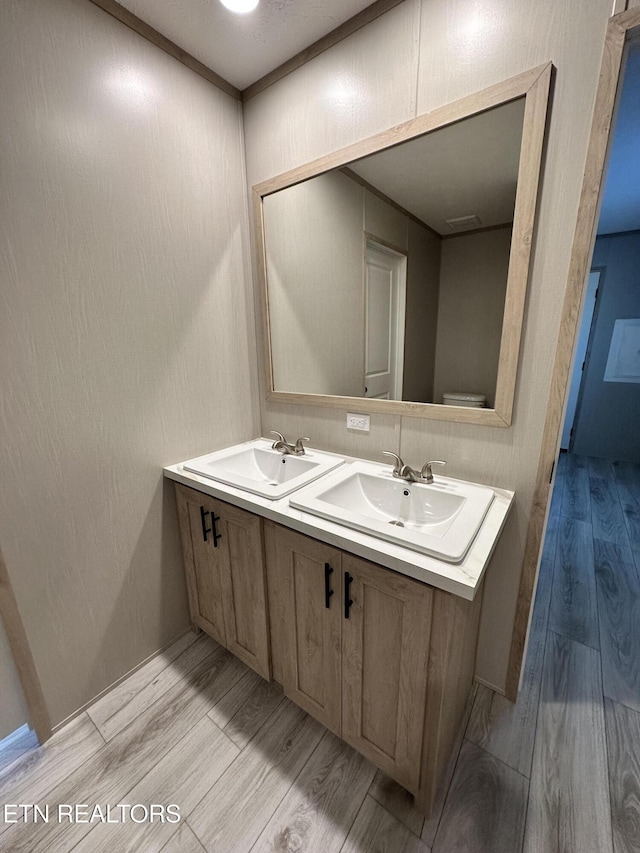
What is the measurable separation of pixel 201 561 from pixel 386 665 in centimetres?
92

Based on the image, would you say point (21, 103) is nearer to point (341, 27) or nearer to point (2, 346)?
point (2, 346)

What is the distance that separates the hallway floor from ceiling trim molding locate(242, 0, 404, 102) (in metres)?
2.59

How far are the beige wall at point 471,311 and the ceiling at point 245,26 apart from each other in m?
0.91

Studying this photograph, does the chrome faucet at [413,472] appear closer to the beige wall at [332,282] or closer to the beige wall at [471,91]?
the beige wall at [471,91]

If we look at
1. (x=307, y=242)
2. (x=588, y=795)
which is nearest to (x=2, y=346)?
(x=307, y=242)

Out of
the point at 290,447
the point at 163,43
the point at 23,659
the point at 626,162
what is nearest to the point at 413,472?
the point at 290,447

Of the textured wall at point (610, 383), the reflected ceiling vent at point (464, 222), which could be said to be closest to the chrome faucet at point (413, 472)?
the reflected ceiling vent at point (464, 222)

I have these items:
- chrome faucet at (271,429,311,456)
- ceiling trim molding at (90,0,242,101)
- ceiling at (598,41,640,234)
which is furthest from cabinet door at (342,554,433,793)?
ceiling trim molding at (90,0,242,101)

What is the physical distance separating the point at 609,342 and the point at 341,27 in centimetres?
416

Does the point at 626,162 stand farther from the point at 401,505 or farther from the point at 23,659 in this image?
the point at 23,659

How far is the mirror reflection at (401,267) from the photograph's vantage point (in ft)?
3.83

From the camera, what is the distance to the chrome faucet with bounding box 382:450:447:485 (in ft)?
4.23

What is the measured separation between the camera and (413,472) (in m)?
1.32

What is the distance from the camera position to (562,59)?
0.96 m
